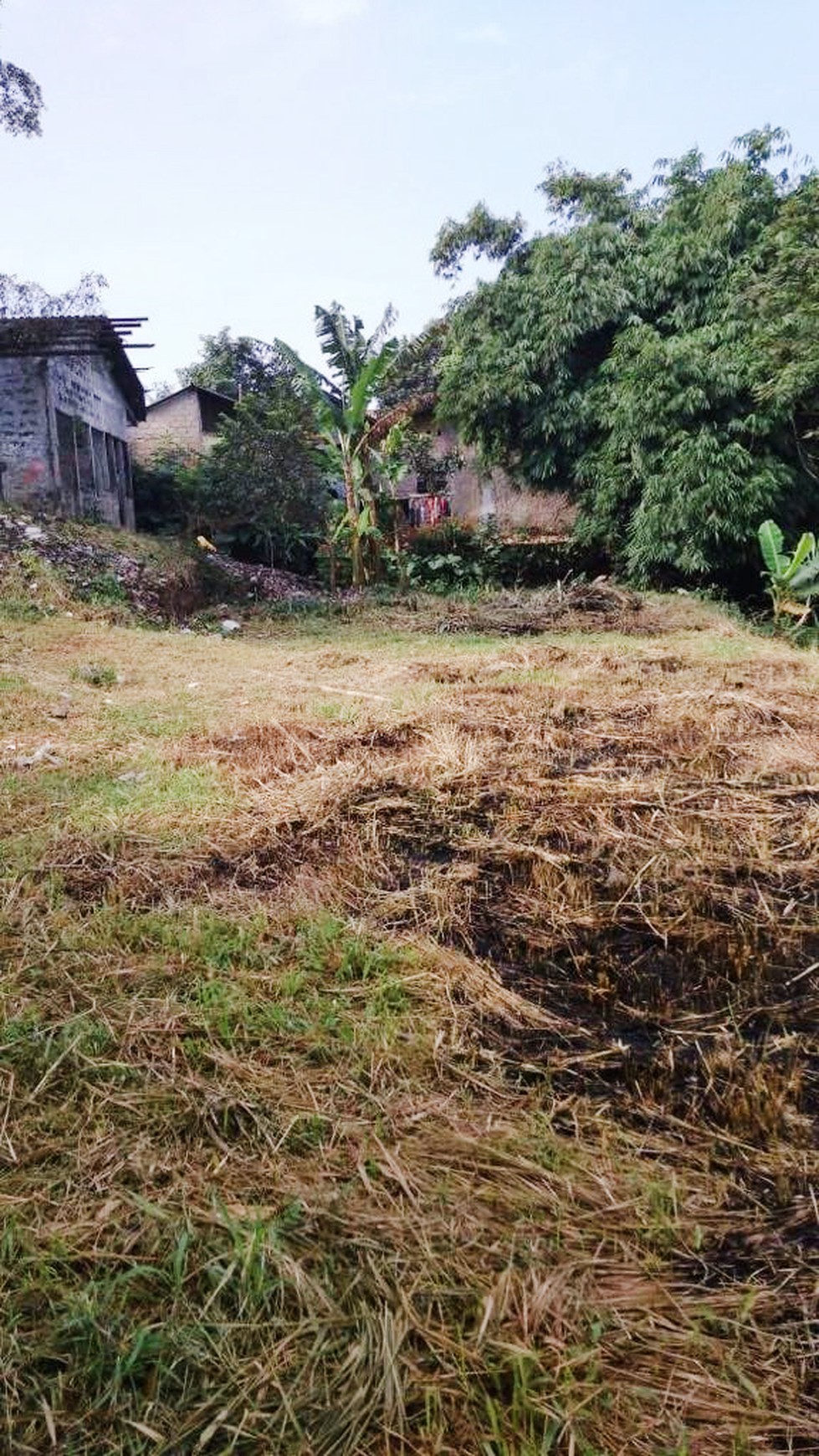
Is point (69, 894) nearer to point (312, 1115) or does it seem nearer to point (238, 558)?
point (312, 1115)

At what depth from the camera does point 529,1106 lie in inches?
53.3

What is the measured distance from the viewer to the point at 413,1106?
4.37 feet

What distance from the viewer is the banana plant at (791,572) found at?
29.3ft

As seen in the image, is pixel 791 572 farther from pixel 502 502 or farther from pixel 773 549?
pixel 502 502

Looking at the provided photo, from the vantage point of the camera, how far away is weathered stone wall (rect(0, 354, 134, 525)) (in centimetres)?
1271

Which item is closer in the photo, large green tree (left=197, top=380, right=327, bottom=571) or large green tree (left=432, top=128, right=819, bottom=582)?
large green tree (left=432, top=128, right=819, bottom=582)

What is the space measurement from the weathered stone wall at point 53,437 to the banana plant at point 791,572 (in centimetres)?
1065

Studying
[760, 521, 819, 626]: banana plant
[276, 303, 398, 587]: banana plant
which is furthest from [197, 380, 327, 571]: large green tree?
[760, 521, 819, 626]: banana plant

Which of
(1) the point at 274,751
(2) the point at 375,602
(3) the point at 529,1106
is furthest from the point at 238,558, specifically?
(3) the point at 529,1106

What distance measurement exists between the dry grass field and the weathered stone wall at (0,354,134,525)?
11428mm

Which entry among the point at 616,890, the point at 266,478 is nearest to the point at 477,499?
the point at 266,478

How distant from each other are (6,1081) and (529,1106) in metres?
0.91

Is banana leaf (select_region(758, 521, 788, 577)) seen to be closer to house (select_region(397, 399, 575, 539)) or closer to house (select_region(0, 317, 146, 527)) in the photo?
→ house (select_region(397, 399, 575, 539))

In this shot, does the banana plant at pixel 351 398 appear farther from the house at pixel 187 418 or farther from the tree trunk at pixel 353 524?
Answer: the house at pixel 187 418
